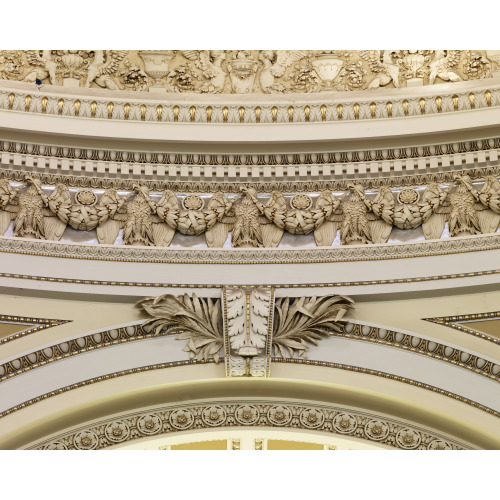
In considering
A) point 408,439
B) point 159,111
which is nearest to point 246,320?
point 408,439

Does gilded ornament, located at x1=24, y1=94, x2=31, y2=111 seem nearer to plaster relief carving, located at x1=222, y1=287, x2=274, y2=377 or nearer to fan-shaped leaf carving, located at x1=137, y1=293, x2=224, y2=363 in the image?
fan-shaped leaf carving, located at x1=137, y1=293, x2=224, y2=363

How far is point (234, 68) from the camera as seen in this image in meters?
9.02

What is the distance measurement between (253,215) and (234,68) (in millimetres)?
1273

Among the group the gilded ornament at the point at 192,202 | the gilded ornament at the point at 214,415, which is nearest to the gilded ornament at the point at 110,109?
the gilded ornament at the point at 192,202

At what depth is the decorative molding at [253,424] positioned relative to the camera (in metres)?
7.46

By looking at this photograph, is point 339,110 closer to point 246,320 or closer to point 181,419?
point 246,320

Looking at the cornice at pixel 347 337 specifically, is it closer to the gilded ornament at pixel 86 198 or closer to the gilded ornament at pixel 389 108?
the gilded ornament at pixel 86 198

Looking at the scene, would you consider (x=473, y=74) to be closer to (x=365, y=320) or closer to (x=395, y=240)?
(x=395, y=240)

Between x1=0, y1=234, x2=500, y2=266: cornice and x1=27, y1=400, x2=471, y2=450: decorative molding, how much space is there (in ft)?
3.27

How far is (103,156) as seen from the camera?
8.55m

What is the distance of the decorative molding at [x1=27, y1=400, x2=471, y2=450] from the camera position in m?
7.46

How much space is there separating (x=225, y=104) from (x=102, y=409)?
2.38 m

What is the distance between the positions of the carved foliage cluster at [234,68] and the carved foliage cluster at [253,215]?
904mm
